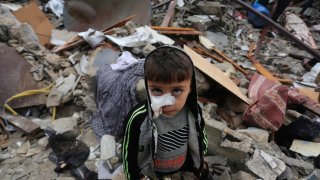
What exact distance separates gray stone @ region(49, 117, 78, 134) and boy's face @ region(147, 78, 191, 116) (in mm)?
1667

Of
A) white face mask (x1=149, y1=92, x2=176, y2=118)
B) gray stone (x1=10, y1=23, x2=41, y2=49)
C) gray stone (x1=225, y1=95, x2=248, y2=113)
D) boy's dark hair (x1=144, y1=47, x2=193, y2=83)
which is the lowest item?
gray stone (x1=225, y1=95, x2=248, y2=113)

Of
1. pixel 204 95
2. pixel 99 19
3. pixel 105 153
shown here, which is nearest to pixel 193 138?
pixel 105 153

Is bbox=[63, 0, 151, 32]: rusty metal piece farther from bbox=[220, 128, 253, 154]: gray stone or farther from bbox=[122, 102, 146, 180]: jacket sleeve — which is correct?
bbox=[122, 102, 146, 180]: jacket sleeve

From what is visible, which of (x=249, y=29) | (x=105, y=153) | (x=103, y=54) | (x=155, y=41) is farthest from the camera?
(x=249, y=29)

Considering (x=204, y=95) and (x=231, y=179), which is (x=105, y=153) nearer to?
(x=231, y=179)

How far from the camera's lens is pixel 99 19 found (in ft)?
18.2

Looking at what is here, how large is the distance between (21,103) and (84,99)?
780 millimetres

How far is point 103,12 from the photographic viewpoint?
554 cm

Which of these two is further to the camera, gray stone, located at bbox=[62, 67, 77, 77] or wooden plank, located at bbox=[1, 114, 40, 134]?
gray stone, located at bbox=[62, 67, 77, 77]

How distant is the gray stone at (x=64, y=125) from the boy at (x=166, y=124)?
127 cm

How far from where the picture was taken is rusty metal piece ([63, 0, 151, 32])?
549 centimetres

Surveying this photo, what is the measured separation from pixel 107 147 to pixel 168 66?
5.16 feet

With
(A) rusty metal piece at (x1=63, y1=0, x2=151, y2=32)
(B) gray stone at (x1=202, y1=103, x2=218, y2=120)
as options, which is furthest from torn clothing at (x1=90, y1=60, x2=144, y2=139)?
(A) rusty metal piece at (x1=63, y1=0, x2=151, y2=32)

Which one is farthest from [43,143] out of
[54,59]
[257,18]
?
[257,18]
